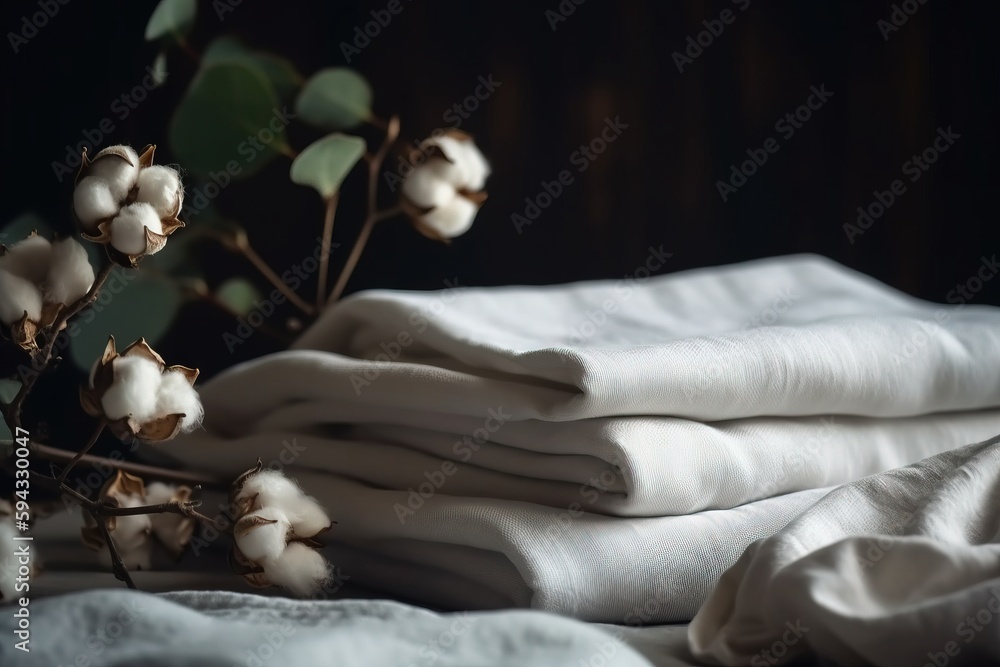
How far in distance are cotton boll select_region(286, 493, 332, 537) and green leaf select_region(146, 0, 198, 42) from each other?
37 centimetres

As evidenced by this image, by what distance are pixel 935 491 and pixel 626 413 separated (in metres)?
0.14

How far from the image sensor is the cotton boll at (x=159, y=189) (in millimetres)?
465

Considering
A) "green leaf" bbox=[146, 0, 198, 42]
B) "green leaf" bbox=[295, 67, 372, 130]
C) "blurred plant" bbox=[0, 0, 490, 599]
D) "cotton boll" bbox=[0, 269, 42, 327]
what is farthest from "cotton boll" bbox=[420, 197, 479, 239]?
"cotton boll" bbox=[0, 269, 42, 327]

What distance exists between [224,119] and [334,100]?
103 mm

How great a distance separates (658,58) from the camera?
106 centimetres

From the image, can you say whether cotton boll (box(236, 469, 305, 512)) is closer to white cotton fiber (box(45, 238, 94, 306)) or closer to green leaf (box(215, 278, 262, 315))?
white cotton fiber (box(45, 238, 94, 306))

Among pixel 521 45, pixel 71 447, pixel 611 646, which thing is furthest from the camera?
pixel 521 45

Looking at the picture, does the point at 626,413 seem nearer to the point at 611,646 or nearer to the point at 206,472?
the point at 611,646

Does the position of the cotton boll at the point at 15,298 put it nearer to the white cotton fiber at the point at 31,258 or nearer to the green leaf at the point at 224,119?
the white cotton fiber at the point at 31,258

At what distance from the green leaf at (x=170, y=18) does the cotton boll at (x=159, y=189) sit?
0.29m

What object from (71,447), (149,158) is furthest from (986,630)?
(71,447)

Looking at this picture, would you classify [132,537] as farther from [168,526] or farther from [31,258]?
[31,258]

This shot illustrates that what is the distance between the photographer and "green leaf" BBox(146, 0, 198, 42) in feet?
2.38

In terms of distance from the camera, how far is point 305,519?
1.68 feet
